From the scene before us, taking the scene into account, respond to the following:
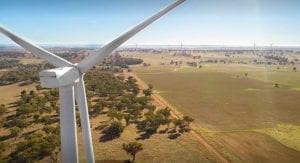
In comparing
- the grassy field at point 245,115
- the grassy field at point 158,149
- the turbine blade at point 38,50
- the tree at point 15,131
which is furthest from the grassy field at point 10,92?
the turbine blade at point 38,50

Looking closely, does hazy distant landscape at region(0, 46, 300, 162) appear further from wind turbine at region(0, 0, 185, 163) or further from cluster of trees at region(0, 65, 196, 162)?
wind turbine at region(0, 0, 185, 163)

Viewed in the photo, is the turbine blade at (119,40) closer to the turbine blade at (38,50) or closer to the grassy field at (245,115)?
the turbine blade at (38,50)

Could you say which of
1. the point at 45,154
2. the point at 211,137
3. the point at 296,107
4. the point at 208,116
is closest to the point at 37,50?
the point at 45,154

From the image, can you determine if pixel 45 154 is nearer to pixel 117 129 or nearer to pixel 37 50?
pixel 117 129

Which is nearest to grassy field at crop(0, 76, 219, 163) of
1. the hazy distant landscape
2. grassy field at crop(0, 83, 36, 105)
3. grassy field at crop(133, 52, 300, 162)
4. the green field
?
the hazy distant landscape

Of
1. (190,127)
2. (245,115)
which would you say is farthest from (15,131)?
(245,115)

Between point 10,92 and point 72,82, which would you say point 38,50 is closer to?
point 72,82
